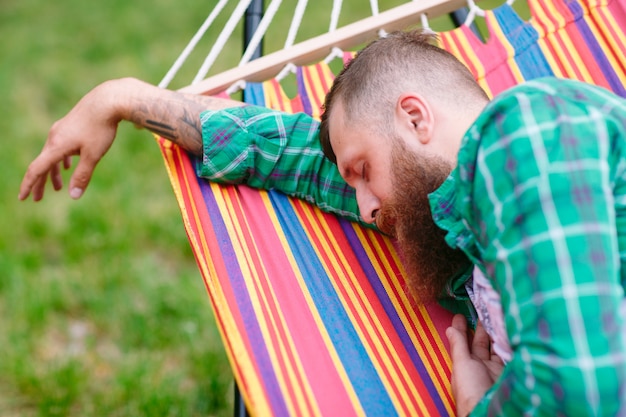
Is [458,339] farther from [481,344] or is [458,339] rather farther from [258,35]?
[258,35]

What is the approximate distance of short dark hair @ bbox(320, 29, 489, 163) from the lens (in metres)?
1.34

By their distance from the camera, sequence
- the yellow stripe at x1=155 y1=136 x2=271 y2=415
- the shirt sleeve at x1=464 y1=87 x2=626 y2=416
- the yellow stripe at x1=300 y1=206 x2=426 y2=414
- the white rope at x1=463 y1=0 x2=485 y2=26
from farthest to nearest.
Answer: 1. the white rope at x1=463 y1=0 x2=485 y2=26
2. the yellow stripe at x1=300 y1=206 x2=426 y2=414
3. the yellow stripe at x1=155 y1=136 x2=271 y2=415
4. the shirt sleeve at x1=464 y1=87 x2=626 y2=416

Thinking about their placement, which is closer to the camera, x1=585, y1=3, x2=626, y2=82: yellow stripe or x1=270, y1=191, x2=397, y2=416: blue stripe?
x1=270, y1=191, x2=397, y2=416: blue stripe

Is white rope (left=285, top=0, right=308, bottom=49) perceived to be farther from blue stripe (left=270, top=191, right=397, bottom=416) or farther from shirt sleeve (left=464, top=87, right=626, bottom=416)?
shirt sleeve (left=464, top=87, right=626, bottom=416)

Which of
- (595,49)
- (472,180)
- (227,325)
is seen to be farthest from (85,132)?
(595,49)

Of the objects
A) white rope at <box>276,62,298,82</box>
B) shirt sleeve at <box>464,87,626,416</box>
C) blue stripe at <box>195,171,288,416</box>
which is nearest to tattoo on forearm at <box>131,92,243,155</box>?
blue stripe at <box>195,171,288,416</box>

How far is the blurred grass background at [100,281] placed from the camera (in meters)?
2.04

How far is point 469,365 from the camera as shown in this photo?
124cm

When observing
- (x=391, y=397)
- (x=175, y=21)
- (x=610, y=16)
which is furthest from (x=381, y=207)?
(x=175, y=21)

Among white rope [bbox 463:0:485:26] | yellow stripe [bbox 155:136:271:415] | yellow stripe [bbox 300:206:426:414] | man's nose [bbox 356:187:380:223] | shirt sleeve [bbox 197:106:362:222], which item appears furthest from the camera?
white rope [bbox 463:0:485:26]

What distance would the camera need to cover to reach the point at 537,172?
0.96 metres

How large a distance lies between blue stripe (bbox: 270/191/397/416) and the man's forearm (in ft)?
0.77

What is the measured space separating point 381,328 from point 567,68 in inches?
34.8

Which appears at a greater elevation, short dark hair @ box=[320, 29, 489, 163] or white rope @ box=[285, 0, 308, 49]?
white rope @ box=[285, 0, 308, 49]
